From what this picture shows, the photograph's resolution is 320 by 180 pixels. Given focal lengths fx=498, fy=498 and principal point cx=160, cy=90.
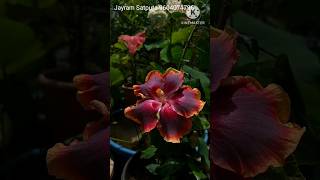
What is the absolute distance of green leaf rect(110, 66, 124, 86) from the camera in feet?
2.04

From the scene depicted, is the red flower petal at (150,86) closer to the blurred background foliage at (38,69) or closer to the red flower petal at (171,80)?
the red flower petal at (171,80)

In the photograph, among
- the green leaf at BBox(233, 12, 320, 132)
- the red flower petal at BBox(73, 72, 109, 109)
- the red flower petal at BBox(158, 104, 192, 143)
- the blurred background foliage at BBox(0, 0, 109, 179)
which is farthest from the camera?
the blurred background foliage at BBox(0, 0, 109, 179)

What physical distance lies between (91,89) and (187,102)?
0.17 metres

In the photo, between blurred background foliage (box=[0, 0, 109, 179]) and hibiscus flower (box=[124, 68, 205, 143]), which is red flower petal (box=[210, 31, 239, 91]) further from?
blurred background foliage (box=[0, 0, 109, 179])

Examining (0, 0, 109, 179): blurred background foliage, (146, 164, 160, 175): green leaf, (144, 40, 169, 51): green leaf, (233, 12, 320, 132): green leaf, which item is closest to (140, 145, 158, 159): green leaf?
(146, 164, 160, 175): green leaf

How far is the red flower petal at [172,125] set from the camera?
573 millimetres

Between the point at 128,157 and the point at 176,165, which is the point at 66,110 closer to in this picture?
the point at 128,157

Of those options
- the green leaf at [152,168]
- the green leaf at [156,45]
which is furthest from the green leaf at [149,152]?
the green leaf at [156,45]

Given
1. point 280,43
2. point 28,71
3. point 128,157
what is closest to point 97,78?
point 128,157

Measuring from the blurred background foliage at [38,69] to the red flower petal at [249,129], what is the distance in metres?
0.70

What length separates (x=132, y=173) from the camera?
0.67 m

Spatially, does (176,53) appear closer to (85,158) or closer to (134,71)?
(134,71)

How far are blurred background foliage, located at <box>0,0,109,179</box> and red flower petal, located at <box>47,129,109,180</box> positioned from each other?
0.63 meters

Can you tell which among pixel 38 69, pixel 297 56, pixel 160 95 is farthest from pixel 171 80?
pixel 38 69
